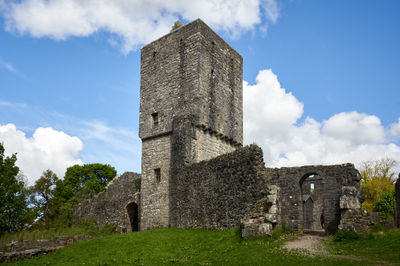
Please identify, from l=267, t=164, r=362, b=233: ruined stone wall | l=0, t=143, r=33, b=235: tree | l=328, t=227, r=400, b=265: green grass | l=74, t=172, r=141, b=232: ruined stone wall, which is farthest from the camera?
l=0, t=143, r=33, b=235: tree

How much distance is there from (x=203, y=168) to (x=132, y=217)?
8936 millimetres

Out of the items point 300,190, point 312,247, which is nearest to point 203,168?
point 300,190

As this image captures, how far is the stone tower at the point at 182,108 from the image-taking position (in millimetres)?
22250

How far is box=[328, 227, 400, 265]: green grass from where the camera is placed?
1084 centimetres

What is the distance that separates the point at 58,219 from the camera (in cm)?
3425

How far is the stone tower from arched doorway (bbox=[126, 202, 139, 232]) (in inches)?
102

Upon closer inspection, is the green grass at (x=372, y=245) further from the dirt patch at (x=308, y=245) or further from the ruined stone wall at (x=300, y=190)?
the ruined stone wall at (x=300, y=190)

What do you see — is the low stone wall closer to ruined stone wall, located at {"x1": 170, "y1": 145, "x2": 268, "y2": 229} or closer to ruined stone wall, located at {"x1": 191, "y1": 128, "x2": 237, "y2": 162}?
ruined stone wall, located at {"x1": 170, "y1": 145, "x2": 268, "y2": 229}

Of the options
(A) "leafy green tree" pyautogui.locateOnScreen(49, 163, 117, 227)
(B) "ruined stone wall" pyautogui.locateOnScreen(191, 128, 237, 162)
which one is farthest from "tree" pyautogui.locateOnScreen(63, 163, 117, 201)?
(B) "ruined stone wall" pyautogui.locateOnScreen(191, 128, 237, 162)

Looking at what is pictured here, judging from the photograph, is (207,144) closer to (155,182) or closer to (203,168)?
(203,168)

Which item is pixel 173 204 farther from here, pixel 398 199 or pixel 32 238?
pixel 398 199

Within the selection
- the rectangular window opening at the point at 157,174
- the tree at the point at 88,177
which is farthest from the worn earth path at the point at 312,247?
the tree at the point at 88,177

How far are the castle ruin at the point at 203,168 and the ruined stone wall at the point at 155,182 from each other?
0.06 m

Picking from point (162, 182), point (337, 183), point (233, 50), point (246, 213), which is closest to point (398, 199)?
point (337, 183)
